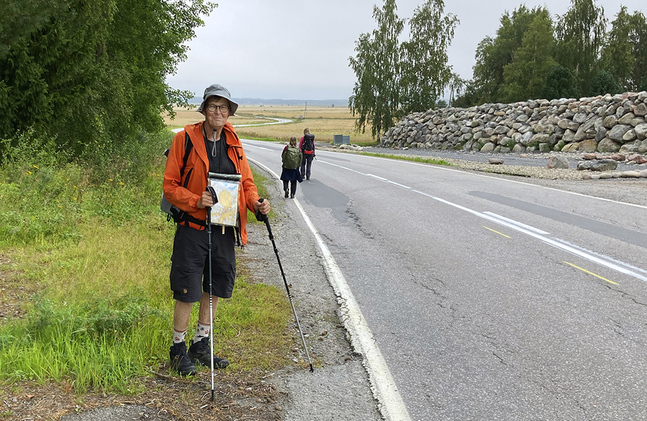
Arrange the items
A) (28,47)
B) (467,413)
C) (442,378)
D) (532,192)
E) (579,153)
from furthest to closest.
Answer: (579,153) → (532,192) → (28,47) → (442,378) → (467,413)

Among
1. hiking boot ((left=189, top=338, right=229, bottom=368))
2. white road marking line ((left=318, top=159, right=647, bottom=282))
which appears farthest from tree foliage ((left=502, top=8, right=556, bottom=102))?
hiking boot ((left=189, top=338, right=229, bottom=368))

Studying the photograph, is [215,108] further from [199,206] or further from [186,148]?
[199,206]

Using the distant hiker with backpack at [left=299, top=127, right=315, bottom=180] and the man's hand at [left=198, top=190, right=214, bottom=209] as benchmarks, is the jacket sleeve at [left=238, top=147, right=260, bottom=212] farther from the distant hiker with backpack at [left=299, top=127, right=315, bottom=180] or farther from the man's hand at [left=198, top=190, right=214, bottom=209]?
the distant hiker with backpack at [left=299, top=127, right=315, bottom=180]

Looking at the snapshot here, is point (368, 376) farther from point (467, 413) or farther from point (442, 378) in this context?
point (467, 413)

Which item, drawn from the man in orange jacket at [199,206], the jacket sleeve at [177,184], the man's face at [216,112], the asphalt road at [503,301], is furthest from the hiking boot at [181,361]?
the man's face at [216,112]

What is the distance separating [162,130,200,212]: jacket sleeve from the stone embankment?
2209 cm

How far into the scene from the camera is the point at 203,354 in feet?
13.8

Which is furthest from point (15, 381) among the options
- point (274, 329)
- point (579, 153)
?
point (579, 153)

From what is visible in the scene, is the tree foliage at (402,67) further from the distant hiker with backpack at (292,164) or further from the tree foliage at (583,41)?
the distant hiker with backpack at (292,164)

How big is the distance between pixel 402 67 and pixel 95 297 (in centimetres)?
4895

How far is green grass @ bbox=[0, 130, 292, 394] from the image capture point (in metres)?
3.92

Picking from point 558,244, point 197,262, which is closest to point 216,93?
point 197,262

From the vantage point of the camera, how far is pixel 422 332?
5.04 metres

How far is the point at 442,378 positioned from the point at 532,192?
37.7 feet
